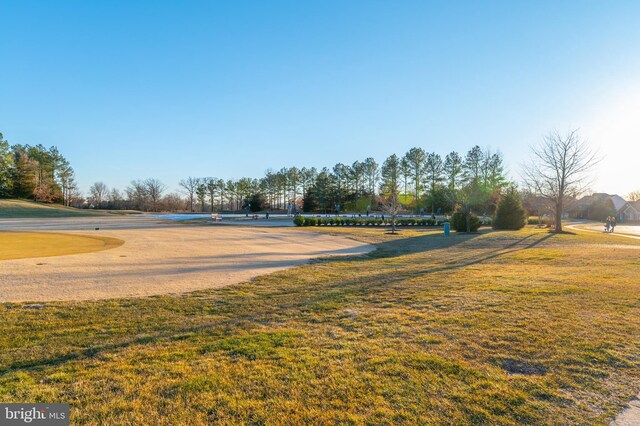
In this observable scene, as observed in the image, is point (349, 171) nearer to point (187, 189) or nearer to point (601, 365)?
point (187, 189)

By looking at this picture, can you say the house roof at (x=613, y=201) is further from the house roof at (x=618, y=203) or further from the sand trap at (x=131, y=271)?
the sand trap at (x=131, y=271)

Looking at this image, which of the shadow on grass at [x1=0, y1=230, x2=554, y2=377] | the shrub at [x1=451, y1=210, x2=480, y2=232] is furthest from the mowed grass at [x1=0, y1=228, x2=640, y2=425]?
the shrub at [x1=451, y1=210, x2=480, y2=232]

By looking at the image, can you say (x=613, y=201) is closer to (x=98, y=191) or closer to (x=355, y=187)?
(x=355, y=187)

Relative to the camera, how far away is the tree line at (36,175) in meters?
61.6

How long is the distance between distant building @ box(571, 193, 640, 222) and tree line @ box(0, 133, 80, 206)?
9994 centimetres

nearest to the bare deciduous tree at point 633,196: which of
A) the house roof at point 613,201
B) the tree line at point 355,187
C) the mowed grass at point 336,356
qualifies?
the house roof at point 613,201

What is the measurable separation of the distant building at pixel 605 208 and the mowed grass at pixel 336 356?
61258 millimetres

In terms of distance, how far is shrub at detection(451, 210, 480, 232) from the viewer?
80.8 feet

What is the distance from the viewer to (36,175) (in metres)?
64.8

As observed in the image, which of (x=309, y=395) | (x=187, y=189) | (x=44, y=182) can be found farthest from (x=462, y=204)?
(x=44, y=182)

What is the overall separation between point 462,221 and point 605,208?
5068 cm

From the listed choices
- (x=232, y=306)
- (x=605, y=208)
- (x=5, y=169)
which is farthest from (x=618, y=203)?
(x=5, y=169)

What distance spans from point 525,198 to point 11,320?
61.4 metres

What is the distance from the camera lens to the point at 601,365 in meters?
3.40
